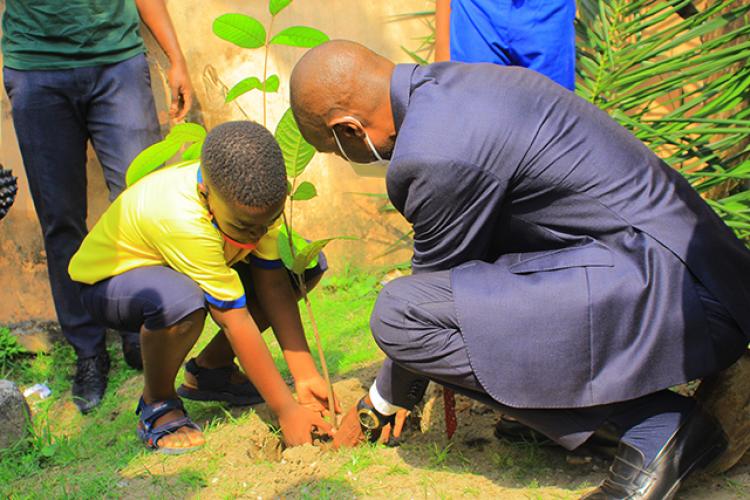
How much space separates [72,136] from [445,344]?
2.20 m

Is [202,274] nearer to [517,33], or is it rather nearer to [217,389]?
[217,389]

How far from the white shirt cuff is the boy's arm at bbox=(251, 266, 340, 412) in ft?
1.40

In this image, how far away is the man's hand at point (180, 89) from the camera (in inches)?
151

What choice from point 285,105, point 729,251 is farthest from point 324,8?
point 729,251

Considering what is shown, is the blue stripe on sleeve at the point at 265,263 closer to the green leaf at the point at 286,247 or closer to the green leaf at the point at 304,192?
the green leaf at the point at 286,247

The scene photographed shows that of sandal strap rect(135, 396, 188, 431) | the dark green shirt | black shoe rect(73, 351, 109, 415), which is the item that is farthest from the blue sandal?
the dark green shirt

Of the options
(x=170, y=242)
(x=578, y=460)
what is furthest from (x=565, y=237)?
(x=170, y=242)

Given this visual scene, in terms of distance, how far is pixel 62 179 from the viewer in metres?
3.60

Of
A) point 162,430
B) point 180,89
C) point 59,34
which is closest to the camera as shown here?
point 162,430

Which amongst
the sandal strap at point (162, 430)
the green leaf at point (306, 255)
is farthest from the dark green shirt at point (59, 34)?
the sandal strap at point (162, 430)

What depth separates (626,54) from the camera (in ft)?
12.4

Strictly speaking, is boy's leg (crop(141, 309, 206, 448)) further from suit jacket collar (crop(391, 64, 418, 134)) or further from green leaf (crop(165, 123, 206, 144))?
suit jacket collar (crop(391, 64, 418, 134))

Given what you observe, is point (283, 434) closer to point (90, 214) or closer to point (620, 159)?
point (620, 159)

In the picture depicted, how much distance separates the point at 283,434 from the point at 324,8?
2358mm
